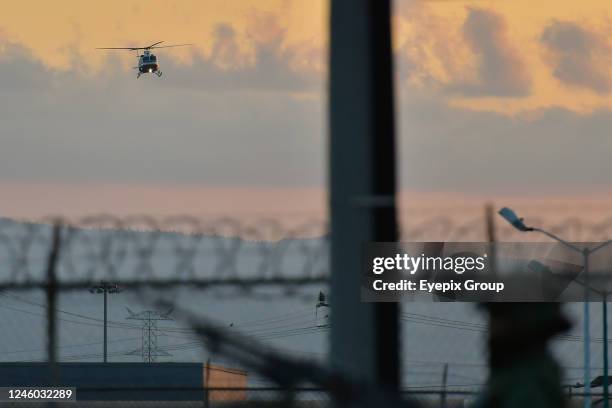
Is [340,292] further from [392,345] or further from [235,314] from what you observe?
[235,314]

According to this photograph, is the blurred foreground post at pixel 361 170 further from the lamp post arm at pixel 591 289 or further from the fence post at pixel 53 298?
the lamp post arm at pixel 591 289

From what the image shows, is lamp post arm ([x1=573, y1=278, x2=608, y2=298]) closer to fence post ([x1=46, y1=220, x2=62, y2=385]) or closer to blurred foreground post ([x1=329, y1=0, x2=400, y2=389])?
fence post ([x1=46, y1=220, x2=62, y2=385])

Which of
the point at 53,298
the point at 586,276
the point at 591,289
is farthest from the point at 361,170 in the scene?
the point at 591,289

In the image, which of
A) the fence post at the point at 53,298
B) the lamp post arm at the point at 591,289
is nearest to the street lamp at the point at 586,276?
the lamp post arm at the point at 591,289

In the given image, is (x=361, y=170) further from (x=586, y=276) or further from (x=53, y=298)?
(x=586, y=276)

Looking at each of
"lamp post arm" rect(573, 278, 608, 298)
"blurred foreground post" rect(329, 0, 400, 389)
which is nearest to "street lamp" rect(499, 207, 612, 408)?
"lamp post arm" rect(573, 278, 608, 298)

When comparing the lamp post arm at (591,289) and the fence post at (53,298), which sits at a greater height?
the lamp post arm at (591,289)

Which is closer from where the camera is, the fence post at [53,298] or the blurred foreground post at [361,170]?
the blurred foreground post at [361,170]

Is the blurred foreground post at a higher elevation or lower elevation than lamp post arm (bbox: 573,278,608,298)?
lower

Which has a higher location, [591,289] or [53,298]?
[591,289]
